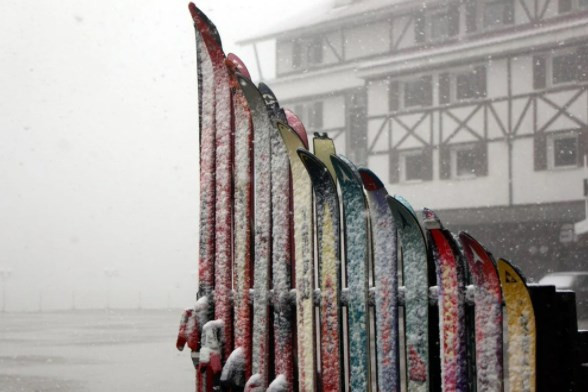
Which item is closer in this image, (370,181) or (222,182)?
(370,181)

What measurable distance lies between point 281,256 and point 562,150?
18991 millimetres

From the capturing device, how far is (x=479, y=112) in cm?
2173

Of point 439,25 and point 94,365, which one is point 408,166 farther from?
point 94,365

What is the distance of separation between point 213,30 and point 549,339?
2.34 meters

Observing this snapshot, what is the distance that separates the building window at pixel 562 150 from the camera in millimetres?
20703

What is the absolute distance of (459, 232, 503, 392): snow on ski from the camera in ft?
9.59

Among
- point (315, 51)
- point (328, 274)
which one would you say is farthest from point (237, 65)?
point (315, 51)

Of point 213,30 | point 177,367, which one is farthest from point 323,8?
point 213,30

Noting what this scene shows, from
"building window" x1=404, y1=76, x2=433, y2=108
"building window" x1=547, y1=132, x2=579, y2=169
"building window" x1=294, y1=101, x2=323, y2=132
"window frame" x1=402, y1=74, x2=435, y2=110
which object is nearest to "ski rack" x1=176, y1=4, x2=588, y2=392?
"building window" x1=547, y1=132, x2=579, y2=169

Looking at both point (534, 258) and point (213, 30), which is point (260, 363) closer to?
point (213, 30)

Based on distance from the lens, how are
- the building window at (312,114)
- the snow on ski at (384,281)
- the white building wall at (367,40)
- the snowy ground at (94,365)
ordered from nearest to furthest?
the snow on ski at (384,281)
the snowy ground at (94,365)
the white building wall at (367,40)
the building window at (312,114)

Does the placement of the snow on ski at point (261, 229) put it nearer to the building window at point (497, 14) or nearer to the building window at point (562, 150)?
the building window at point (562, 150)

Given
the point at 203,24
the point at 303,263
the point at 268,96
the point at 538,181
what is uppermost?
the point at 538,181

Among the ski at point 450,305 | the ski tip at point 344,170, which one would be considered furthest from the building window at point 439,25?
the ski at point 450,305
